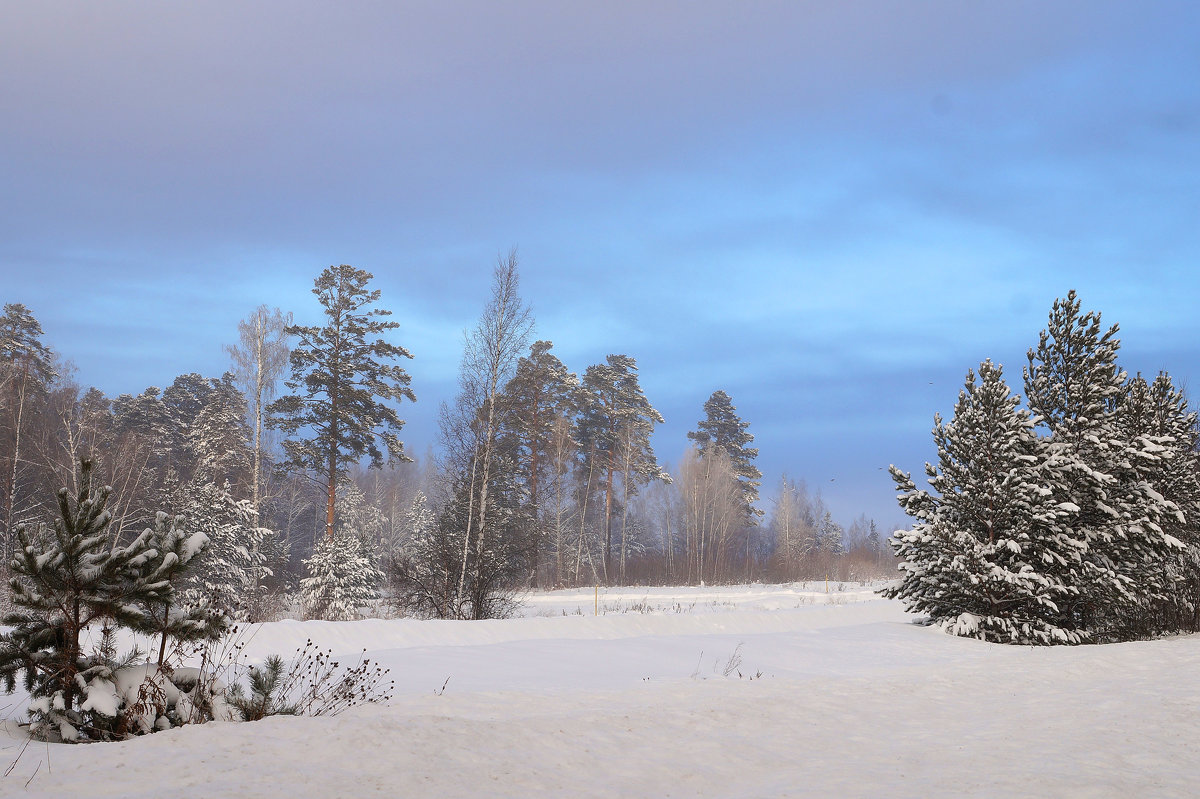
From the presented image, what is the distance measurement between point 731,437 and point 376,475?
29305mm

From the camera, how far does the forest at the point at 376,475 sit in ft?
68.1

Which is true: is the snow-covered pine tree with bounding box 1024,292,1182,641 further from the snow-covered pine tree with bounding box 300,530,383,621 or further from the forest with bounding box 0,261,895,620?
the snow-covered pine tree with bounding box 300,530,383,621

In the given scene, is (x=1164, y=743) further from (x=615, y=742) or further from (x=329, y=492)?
(x=329, y=492)

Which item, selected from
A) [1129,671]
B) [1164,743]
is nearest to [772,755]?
[1164,743]

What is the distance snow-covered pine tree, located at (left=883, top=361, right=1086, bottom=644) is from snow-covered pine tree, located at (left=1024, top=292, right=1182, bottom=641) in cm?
32

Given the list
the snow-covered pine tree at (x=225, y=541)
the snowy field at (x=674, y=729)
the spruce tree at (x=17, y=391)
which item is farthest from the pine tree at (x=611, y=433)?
the snowy field at (x=674, y=729)

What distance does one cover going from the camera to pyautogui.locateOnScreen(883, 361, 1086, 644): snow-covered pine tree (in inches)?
601

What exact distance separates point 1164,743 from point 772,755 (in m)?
3.51

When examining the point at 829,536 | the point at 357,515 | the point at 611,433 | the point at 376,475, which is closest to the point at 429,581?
the point at 611,433

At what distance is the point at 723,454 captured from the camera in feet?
176

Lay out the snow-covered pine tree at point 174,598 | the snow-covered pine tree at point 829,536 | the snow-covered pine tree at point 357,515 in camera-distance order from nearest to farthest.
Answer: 1. the snow-covered pine tree at point 174,598
2. the snow-covered pine tree at point 357,515
3. the snow-covered pine tree at point 829,536

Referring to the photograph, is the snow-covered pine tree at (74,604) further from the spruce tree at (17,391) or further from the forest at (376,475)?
the spruce tree at (17,391)

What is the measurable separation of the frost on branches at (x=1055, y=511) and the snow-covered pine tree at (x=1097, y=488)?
0.03 m

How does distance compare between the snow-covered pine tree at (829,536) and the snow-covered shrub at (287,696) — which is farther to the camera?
the snow-covered pine tree at (829,536)
